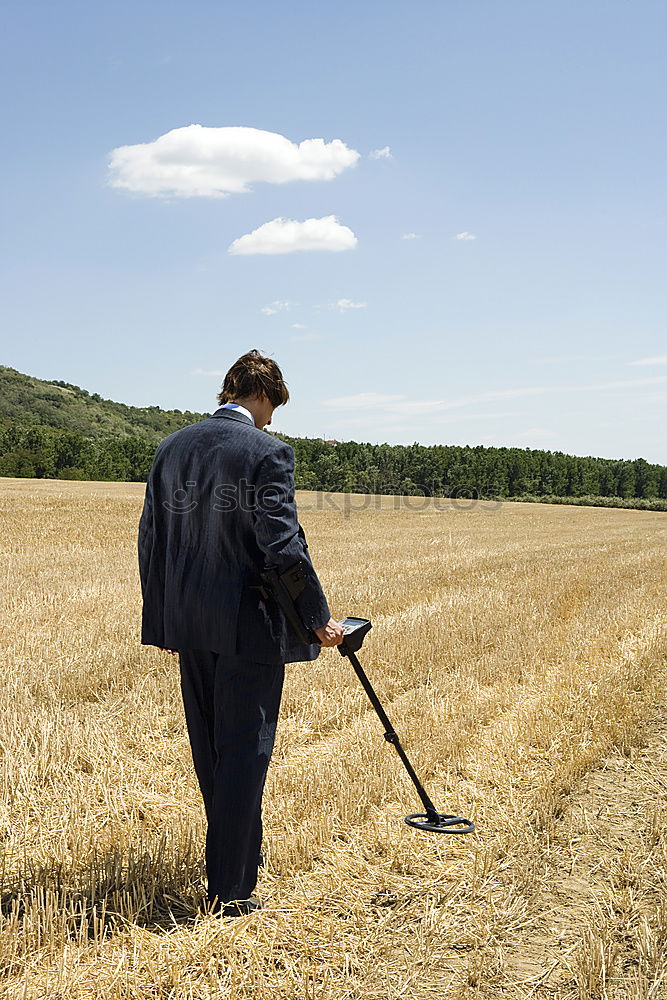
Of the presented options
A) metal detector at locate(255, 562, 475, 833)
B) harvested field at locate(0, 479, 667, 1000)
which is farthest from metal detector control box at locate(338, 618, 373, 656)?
harvested field at locate(0, 479, 667, 1000)

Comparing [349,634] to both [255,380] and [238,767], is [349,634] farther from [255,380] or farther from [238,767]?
[255,380]

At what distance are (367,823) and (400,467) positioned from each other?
72080 millimetres

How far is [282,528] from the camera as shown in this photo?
137 inches

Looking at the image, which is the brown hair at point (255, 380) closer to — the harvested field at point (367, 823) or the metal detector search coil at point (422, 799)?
the metal detector search coil at point (422, 799)

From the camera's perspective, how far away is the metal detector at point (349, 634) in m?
3.52

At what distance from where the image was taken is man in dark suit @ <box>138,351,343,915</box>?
11.6 feet

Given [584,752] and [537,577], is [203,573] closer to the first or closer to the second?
[584,752]

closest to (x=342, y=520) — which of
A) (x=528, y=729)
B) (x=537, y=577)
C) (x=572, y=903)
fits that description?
(x=537, y=577)

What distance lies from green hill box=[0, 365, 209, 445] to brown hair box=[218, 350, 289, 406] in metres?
87.6

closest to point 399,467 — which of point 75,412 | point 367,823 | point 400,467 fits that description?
point 400,467

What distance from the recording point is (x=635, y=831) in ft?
15.1

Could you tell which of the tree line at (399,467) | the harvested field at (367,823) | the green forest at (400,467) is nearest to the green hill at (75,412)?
the green forest at (400,467)

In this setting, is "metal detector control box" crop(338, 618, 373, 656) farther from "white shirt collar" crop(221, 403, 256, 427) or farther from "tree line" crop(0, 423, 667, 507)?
"tree line" crop(0, 423, 667, 507)

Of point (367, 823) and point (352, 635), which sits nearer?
point (352, 635)
